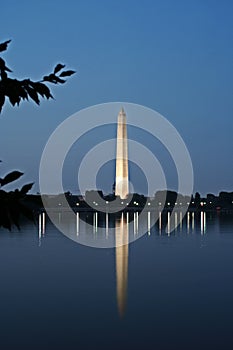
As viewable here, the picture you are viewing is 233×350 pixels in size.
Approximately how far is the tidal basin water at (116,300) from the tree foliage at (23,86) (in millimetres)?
10100

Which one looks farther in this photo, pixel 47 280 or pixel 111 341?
pixel 47 280

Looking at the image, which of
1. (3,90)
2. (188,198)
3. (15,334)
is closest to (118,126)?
(188,198)

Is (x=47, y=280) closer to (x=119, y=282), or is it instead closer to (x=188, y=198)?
(x=119, y=282)

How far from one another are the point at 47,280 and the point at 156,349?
9.79m

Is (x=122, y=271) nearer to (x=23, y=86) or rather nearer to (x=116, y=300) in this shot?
(x=116, y=300)

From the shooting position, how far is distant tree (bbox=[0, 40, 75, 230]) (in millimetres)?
2057

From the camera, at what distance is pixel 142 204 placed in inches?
6240

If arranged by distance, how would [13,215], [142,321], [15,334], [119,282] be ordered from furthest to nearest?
Answer: [119,282]
[142,321]
[15,334]
[13,215]

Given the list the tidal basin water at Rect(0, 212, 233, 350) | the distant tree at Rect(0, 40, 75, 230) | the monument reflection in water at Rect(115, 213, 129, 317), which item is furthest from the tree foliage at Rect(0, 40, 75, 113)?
the monument reflection in water at Rect(115, 213, 129, 317)

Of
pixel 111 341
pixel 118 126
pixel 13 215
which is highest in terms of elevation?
pixel 118 126

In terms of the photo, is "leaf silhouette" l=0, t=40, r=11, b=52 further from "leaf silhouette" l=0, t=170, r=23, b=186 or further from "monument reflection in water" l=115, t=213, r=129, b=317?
"monument reflection in water" l=115, t=213, r=129, b=317

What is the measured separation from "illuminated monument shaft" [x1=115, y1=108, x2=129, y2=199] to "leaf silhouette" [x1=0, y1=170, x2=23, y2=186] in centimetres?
10416

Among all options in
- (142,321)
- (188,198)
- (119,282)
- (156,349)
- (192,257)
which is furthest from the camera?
(188,198)

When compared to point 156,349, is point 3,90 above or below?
above
